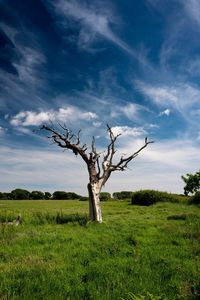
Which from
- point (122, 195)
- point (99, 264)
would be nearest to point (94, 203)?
point (99, 264)

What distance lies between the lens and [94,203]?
82.0ft

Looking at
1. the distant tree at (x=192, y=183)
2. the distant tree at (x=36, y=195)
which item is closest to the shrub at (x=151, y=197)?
the distant tree at (x=192, y=183)

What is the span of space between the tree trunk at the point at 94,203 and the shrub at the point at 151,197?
29871 millimetres

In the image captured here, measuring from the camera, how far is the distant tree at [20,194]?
256 ft

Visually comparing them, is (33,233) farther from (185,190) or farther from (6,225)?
(185,190)

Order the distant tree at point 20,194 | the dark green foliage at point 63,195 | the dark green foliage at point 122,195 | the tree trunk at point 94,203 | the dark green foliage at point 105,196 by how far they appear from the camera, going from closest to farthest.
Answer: the tree trunk at point 94,203, the dark green foliage at point 105,196, the distant tree at point 20,194, the dark green foliage at point 122,195, the dark green foliage at point 63,195

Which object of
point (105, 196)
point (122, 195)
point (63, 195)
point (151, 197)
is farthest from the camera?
point (63, 195)

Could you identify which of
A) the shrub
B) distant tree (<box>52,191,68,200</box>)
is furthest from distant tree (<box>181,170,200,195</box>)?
distant tree (<box>52,191,68,200</box>)

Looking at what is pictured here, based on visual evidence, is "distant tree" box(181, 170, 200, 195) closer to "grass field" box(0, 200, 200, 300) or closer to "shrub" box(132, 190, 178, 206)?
"shrub" box(132, 190, 178, 206)

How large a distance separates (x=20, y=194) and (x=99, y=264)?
70470mm

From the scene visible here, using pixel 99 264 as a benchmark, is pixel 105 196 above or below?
above

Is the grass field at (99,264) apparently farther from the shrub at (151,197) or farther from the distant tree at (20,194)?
the distant tree at (20,194)

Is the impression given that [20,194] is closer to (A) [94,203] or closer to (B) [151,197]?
(B) [151,197]

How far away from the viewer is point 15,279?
9.36 meters
